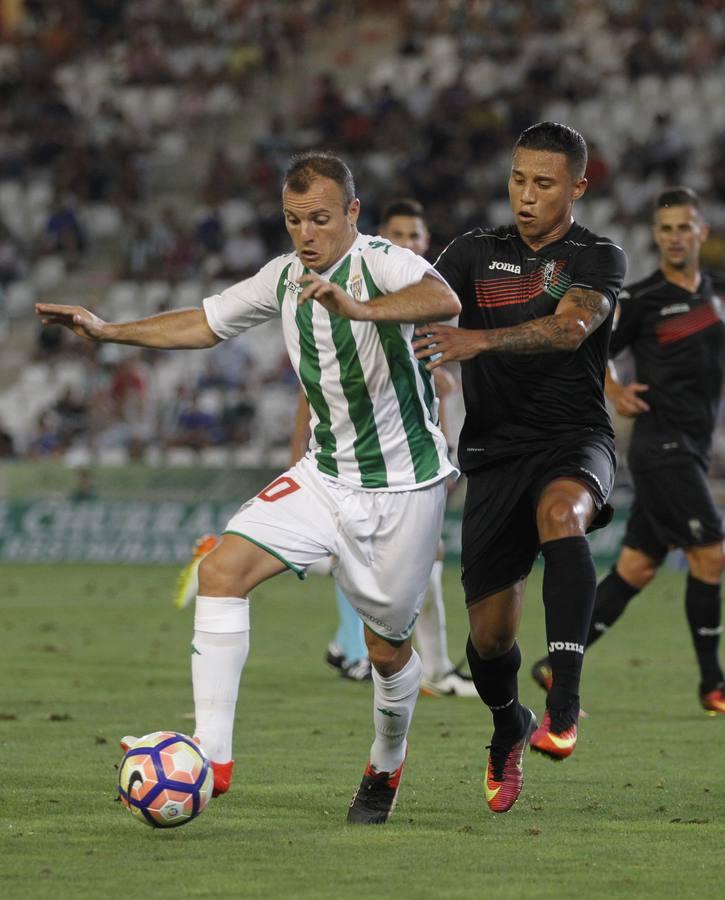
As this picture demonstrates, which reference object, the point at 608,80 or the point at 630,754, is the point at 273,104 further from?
the point at 630,754

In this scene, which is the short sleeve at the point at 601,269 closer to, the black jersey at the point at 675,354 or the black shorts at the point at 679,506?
the black jersey at the point at 675,354

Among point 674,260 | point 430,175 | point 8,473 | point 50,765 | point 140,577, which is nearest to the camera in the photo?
point 50,765

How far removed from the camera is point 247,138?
29.0 meters

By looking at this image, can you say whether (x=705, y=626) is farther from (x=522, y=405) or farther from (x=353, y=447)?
(x=353, y=447)

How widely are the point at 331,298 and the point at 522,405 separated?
1.19 meters

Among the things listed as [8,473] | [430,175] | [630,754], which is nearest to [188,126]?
[430,175]

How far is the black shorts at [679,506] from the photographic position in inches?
363

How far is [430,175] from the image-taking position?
80.7 ft

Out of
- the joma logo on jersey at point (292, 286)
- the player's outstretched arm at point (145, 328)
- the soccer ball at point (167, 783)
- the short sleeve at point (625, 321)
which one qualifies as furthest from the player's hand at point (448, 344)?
the short sleeve at point (625, 321)

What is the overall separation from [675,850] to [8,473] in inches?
638

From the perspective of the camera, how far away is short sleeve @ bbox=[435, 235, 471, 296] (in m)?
6.15

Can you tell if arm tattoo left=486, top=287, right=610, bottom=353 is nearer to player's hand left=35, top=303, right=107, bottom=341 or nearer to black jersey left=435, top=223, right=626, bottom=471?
black jersey left=435, top=223, right=626, bottom=471

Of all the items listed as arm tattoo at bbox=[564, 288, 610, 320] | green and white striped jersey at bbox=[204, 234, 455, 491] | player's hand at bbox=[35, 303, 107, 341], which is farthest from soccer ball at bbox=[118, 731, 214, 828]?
arm tattoo at bbox=[564, 288, 610, 320]

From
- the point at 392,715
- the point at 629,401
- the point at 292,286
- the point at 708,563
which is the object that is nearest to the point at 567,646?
the point at 392,715
